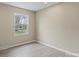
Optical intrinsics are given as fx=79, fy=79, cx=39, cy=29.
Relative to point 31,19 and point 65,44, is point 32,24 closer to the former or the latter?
point 31,19

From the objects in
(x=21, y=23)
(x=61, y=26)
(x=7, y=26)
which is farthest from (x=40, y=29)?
(x=7, y=26)

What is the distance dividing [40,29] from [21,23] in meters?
1.01

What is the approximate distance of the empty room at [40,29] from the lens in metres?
2.61

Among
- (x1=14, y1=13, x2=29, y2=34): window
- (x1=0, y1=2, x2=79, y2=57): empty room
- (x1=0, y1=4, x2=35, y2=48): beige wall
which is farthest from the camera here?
(x1=14, y1=13, x2=29, y2=34): window

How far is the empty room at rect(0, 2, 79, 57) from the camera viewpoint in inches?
103

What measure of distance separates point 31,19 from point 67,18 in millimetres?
2141

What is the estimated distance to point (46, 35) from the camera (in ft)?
12.2

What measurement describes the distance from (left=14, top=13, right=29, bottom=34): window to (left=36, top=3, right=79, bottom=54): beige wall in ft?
2.40

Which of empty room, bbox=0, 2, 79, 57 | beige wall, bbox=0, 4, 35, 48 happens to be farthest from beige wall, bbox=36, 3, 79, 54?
beige wall, bbox=0, 4, 35, 48

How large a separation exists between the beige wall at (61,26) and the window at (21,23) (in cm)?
73

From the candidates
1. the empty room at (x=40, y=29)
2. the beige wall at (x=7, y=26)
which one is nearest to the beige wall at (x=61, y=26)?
the empty room at (x=40, y=29)

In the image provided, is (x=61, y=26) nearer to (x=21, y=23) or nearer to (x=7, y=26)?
(x=21, y=23)

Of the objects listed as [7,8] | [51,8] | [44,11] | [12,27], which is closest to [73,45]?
[51,8]

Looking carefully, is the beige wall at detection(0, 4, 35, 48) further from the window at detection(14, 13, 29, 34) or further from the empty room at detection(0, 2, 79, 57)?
the window at detection(14, 13, 29, 34)
